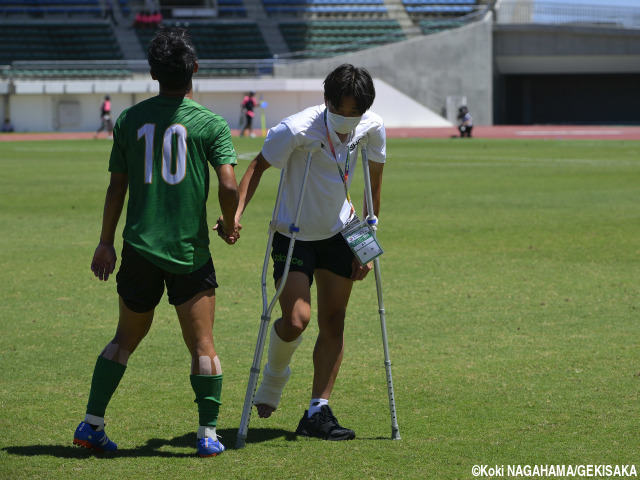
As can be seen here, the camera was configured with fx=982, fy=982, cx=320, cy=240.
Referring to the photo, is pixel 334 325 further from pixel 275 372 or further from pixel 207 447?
pixel 207 447

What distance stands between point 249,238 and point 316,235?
309 inches

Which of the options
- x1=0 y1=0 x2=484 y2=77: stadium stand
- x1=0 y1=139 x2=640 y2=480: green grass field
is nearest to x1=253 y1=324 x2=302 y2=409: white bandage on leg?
x1=0 y1=139 x2=640 y2=480: green grass field

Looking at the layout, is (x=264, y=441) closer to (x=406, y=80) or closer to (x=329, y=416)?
(x=329, y=416)

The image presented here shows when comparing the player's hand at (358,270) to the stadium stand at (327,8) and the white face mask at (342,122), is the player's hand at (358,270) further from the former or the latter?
the stadium stand at (327,8)

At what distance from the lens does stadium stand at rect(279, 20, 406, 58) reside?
190 feet

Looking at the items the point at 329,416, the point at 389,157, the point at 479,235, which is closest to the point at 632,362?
the point at 329,416

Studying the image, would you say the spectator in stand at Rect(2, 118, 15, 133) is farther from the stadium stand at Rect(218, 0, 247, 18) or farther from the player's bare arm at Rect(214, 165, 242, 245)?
the player's bare arm at Rect(214, 165, 242, 245)

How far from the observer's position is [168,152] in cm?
459

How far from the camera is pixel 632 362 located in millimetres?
6562

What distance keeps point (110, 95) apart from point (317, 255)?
154 feet

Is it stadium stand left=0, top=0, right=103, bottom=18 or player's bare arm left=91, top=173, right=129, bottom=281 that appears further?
stadium stand left=0, top=0, right=103, bottom=18

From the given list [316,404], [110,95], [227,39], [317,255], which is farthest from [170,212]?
[227,39]

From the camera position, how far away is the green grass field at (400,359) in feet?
15.6

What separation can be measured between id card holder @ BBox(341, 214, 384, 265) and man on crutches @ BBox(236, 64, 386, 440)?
0.09m
